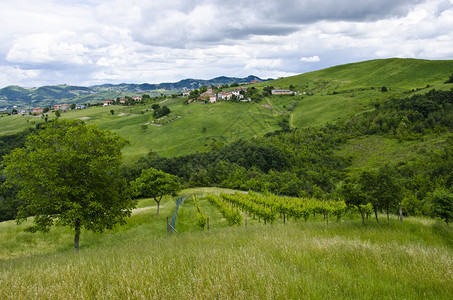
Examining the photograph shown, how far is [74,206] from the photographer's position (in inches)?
535

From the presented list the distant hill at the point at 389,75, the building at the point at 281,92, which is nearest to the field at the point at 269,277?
the distant hill at the point at 389,75

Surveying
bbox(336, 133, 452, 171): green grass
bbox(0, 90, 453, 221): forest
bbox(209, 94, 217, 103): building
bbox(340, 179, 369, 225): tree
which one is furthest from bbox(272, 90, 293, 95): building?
bbox(340, 179, 369, 225): tree

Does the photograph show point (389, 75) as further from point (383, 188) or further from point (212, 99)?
point (383, 188)

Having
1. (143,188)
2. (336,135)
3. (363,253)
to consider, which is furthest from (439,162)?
(363,253)

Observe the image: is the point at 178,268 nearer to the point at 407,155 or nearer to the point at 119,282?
the point at 119,282

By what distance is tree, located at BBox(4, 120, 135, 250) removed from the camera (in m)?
14.0

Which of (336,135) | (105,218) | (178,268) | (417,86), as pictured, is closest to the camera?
(178,268)

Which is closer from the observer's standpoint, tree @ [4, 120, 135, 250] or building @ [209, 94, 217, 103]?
tree @ [4, 120, 135, 250]

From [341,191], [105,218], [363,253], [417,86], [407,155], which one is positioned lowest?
[407,155]

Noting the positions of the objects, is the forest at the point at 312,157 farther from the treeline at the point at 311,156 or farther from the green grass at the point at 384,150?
the green grass at the point at 384,150

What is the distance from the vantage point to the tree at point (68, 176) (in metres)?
14.0

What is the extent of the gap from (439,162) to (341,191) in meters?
74.8

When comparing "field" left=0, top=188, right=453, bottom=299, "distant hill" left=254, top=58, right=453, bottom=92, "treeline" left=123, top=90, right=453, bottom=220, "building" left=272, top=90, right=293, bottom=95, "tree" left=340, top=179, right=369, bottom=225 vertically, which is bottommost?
"treeline" left=123, top=90, right=453, bottom=220

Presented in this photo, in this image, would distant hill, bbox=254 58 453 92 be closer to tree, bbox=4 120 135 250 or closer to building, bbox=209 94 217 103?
building, bbox=209 94 217 103
